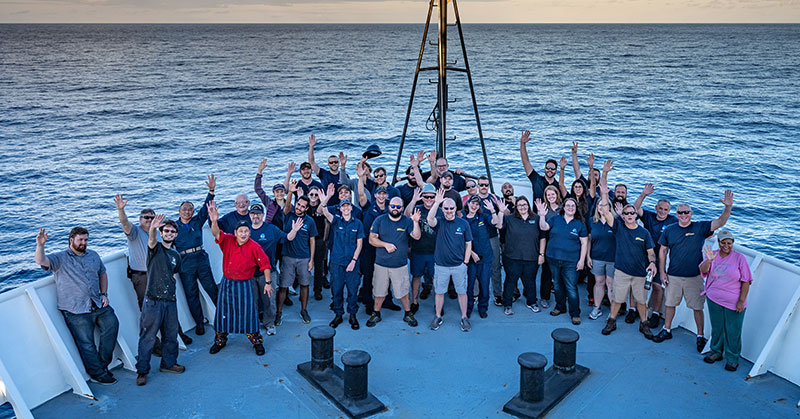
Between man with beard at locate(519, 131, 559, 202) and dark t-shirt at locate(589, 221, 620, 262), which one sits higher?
man with beard at locate(519, 131, 559, 202)

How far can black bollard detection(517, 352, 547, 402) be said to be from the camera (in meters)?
5.81

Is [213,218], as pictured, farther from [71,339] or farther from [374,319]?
[374,319]

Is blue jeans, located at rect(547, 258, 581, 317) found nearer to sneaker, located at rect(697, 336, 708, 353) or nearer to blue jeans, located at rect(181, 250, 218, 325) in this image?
sneaker, located at rect(697, 336, 708, 353)

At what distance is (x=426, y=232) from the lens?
8.15 metres

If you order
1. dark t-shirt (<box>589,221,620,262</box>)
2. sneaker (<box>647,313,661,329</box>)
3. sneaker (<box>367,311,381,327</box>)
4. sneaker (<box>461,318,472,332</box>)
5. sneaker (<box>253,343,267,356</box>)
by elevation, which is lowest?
sneaker (<box>647,313,661,329</box>)

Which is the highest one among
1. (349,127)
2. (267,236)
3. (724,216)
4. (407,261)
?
(724,216)

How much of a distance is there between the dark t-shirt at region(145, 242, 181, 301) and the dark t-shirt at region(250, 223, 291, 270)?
122 cm

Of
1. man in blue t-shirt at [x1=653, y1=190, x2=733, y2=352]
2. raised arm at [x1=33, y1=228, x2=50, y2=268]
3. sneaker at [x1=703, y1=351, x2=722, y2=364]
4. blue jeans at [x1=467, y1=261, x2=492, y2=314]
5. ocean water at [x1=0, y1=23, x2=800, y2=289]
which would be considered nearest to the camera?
raised arm at [x1=33, y1=228, x2=50, y2=268]

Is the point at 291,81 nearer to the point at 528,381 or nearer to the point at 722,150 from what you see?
the point at 722,150

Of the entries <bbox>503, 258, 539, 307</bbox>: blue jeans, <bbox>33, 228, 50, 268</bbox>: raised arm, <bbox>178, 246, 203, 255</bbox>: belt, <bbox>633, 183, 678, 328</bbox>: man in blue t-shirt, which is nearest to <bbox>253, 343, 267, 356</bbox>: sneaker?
<bbox>178, 246, 203, 255</bbox>: belt

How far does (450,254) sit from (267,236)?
224 centimetres

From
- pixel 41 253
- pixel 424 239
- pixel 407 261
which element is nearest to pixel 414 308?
pixel 407 261

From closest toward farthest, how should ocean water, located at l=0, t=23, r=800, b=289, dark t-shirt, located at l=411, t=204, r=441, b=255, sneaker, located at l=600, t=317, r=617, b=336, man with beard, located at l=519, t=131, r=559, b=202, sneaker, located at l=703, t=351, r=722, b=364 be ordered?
sneaker, located at l=703, t=351, r=722, b=364
sneaker, located at l=600, t=317, r=617, b=336
dark t-shirt, located at l=411, t=204, r=441, b=255
man with beard, located at l=519, t=131, r=559, b=202
ocean water, located at l=0, t=23, r=800, b=289

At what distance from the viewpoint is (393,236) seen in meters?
7.65
